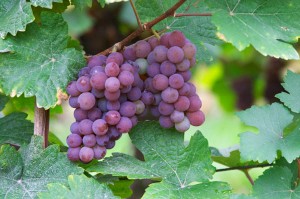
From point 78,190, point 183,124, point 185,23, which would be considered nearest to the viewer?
point 78,190

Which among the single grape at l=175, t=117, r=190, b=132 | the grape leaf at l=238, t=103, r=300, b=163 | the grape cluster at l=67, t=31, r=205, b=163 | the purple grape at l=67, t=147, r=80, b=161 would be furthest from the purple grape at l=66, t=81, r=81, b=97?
the grape leaf at l=238, t=103, r=300, b=163

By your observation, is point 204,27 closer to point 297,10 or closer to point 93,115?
point 297,10

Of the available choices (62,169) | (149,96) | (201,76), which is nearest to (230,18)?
(149,96)

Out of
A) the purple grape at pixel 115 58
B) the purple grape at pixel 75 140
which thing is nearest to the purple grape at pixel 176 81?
the purple grape at pixel 115 58

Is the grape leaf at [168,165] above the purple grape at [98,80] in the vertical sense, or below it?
below

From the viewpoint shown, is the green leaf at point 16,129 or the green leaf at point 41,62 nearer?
the green leaf at point 41,62

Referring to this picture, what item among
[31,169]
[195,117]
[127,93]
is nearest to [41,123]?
[31,169]

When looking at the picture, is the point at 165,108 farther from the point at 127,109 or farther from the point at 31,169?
the point at 31,169

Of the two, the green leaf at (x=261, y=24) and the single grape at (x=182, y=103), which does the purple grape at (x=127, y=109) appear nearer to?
the single grape at (x=182, y=103)
